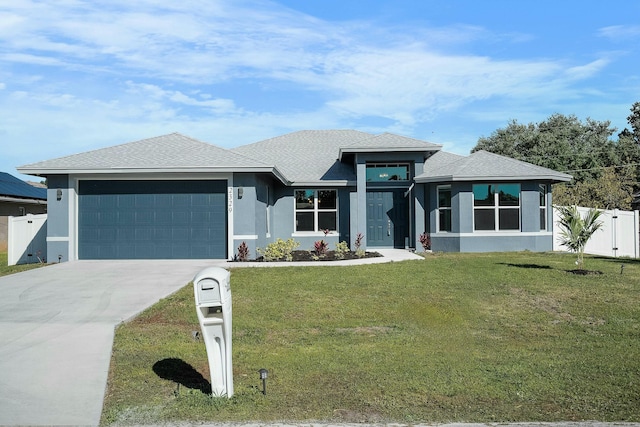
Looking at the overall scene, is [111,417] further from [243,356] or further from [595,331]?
[595,331]

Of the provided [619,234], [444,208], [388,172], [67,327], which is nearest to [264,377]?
[67,327]

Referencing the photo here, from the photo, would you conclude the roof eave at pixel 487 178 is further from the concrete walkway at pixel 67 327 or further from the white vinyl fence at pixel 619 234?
the concrete walkway at pixel 67 327

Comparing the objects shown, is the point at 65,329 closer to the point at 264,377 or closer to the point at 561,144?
the point at 264,377

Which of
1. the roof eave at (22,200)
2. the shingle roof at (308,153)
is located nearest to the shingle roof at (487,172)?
the shingle roof at (308,153)

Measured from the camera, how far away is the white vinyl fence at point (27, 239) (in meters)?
18.8

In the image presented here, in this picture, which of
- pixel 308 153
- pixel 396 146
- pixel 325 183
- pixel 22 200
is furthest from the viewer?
pixel 22 200

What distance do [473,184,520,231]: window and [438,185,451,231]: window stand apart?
3.03 ft

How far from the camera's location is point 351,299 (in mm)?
11227

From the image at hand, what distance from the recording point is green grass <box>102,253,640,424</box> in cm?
565

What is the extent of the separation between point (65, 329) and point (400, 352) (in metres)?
5.14

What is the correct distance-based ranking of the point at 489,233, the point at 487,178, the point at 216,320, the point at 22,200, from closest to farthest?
the point at 216,320 < the point at 487,178 < the point at 489,233 < the point at 22,200

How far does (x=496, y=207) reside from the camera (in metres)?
21.0

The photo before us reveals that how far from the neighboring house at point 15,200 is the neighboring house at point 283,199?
1414 centimetres

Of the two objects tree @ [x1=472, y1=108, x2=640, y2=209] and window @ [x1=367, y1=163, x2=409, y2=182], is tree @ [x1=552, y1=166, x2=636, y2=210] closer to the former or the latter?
tree @ [x1=472, y1=108, x2=640, y2=209]
